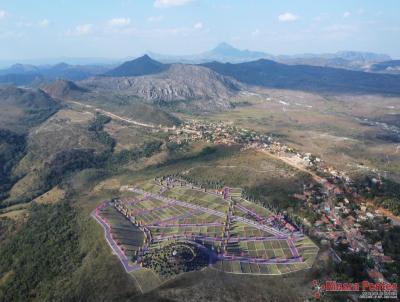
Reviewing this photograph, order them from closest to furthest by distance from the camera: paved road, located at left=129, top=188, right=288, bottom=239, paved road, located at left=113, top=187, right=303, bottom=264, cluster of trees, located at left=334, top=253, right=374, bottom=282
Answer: cluster of trees, located at left=334, top=253, right=374, bottom=282
paved road, located at left=113, top=187, right=303, bottom=264
paved road, located at left=129, top=188, right=288, bottom=239

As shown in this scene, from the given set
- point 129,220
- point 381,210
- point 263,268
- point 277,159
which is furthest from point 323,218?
point 129,220

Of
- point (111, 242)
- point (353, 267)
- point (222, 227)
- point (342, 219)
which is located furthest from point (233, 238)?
point (342, 219)

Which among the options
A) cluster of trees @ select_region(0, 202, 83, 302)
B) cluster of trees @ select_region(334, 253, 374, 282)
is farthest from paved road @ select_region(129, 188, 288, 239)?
cluster of trees @ select_region(0, 202, 83, 302)

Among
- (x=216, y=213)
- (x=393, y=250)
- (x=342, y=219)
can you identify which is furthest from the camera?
(x=216, y=213)

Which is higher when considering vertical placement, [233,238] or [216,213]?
[233,238]

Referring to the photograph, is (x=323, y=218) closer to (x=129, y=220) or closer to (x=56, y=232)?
(x=129, y=220)

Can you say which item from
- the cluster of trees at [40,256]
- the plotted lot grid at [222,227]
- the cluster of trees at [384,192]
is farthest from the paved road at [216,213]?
the cluster of trees at [384,192]

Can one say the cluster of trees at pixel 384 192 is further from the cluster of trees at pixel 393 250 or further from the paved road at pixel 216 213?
the paved road at pixel 216 213

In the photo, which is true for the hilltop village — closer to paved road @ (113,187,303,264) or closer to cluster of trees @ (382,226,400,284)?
cluster of trees @ (382,226,400,284)

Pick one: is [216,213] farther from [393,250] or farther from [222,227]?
[393,250]

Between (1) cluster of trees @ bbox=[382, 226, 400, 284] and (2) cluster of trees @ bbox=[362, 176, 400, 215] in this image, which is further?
(2) cluster of trees @ bbox=[362, 176, 400, 215]

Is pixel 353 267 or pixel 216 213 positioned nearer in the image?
pixel 353 267
